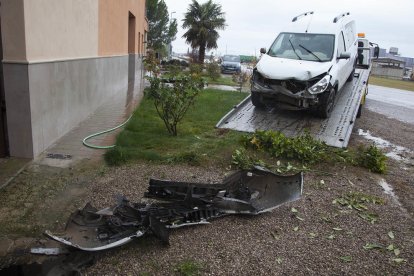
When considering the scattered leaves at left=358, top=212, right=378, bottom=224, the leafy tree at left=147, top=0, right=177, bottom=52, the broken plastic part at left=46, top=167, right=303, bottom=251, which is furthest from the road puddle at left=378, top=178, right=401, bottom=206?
the leafy tree at left=147, top=0, right=177, bottom=52

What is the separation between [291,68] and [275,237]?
16.8ft

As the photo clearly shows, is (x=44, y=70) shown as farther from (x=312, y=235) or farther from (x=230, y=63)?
(x=230, y=63)

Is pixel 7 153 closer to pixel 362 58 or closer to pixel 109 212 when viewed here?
pixel 109 212

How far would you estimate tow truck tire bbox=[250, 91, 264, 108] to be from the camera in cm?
913

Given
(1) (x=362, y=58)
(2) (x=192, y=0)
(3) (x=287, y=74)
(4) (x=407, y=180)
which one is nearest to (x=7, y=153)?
(3) (x=287, y=74)

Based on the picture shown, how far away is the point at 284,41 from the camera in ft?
31.6

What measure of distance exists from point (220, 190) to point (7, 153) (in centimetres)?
348

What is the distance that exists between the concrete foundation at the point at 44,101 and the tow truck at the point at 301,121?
3.29 meters

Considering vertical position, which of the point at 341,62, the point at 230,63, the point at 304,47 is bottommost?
the point at 230,63

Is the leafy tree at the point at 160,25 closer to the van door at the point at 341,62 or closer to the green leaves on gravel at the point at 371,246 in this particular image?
the van door at the point at 341,62

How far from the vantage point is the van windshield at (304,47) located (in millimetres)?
8984

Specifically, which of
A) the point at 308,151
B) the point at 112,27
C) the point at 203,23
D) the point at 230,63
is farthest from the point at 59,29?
the point at 203,23

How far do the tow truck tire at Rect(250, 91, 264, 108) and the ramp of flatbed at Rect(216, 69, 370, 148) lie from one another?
0.13 metres

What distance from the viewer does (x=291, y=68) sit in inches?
327
